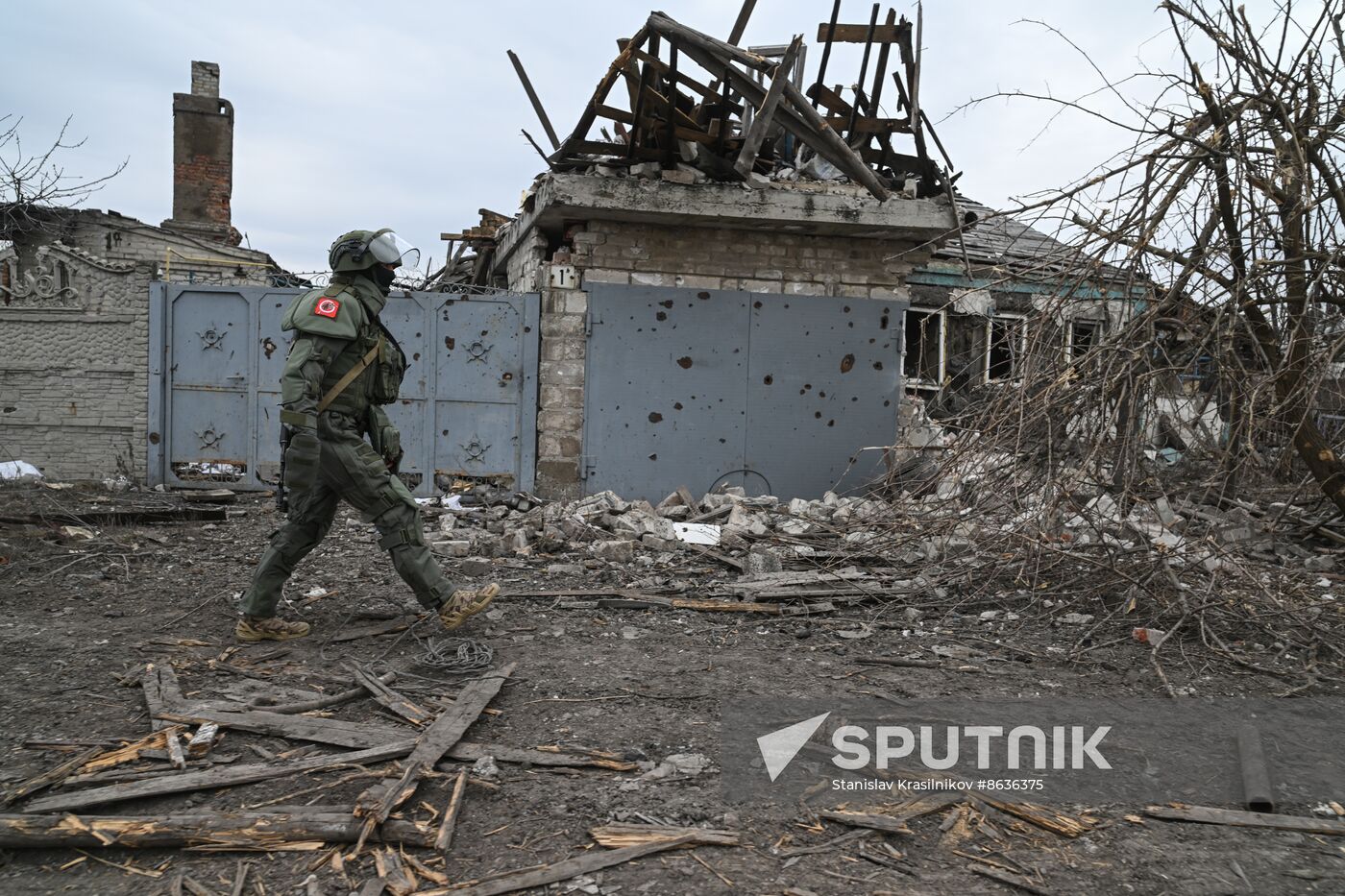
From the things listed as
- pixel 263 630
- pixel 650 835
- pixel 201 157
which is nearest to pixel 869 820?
pixel 650 835

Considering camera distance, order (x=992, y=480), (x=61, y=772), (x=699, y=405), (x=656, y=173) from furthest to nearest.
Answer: (x=699, y=405)
(x=656, y=173)
(x=992, y=480)
(x=61, y=772)

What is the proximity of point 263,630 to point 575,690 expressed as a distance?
1740 mm

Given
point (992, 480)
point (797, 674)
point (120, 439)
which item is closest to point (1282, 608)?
point (992, 480)

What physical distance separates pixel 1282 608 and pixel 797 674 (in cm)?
251

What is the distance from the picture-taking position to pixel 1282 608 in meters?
4.41

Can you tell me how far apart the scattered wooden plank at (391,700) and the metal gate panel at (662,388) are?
5366mm

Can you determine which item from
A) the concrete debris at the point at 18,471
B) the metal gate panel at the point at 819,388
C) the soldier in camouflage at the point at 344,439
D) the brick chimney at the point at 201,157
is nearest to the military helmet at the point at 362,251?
the soldier in camouflage at the point at 344,439

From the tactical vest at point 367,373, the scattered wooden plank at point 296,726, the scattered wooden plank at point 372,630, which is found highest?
the tactical vest at point 367,373

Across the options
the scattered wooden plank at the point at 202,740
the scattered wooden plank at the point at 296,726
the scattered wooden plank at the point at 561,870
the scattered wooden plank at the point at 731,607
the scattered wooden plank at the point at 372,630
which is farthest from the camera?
the scattered wooden plank at the point at 731,607

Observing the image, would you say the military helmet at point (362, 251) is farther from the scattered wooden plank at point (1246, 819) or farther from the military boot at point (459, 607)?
the scattered wooden plank at point (1246, 819)

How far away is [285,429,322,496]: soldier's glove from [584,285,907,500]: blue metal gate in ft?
16.2

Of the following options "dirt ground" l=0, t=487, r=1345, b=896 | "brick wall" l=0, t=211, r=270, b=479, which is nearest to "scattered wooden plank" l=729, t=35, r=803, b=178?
"dirt ground" l=0, t=487, r=1345, b=896

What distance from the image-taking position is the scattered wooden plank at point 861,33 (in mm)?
8750

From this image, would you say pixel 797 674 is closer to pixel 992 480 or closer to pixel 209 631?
pixel 992 480
